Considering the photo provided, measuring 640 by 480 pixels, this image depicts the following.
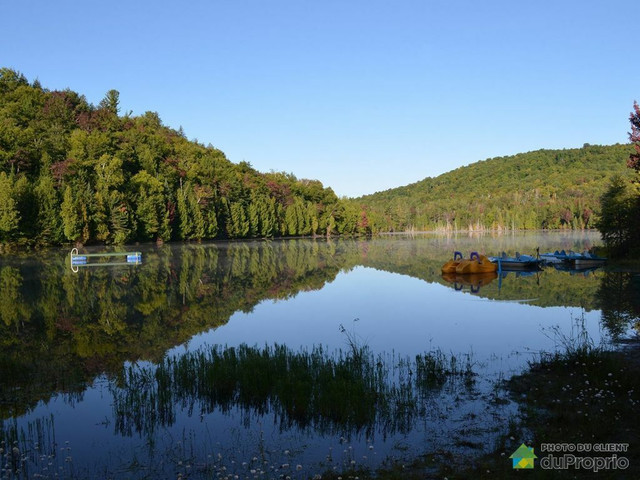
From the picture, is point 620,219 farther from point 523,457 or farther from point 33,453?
point 33,453

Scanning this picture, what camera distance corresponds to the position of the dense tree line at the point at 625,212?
30.3 meters

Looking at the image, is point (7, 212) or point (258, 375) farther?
point (7, 212)

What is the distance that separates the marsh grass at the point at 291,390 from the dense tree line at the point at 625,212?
2610 centimetres

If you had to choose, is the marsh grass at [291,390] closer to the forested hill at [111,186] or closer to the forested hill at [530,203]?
the forested hill at [111,186]

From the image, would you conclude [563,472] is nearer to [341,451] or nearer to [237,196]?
[341,451]

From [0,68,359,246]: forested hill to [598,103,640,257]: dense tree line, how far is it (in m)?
50.4

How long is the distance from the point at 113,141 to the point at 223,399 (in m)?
76.2

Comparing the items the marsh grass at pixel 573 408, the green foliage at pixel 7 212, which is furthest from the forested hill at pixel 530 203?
the marsh grass at pixel 573 408

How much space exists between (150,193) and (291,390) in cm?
7104

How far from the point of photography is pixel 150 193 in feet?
245

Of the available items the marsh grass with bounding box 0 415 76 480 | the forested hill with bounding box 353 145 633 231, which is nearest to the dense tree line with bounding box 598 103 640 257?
the marsh grass with bounding box 0 415 76 480

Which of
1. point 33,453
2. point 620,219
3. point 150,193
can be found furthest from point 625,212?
point 150,193

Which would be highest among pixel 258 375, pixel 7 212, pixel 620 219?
pixel 7 212

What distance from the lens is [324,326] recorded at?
1580 cm
